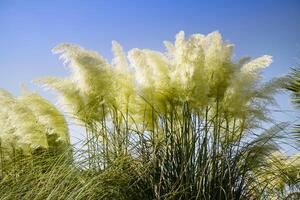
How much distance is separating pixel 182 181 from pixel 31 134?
1599 millimetres

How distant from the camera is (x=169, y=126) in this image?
3.80m

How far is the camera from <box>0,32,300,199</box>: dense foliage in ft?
11.4

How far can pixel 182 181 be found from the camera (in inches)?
137

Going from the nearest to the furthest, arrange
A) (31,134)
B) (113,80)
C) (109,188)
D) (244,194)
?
(109,188) → (244,194) → (113,80) → (31,134)

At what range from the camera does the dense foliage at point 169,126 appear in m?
3.49

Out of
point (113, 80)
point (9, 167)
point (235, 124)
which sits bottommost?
point (9, 167)

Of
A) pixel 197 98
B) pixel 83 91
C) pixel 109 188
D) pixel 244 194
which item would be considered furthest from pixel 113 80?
pixel 244 194

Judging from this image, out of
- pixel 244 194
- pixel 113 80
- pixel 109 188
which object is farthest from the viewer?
pixel 113 80

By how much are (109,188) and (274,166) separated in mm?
1415

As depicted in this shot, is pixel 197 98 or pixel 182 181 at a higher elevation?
pixel 197 98

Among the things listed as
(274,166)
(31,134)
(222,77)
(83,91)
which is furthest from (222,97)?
(31,134)

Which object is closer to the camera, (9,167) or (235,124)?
(235,124)

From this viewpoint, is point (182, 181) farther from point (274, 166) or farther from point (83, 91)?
point (83, 91)

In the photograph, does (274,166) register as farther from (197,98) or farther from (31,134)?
A: (31,134)
